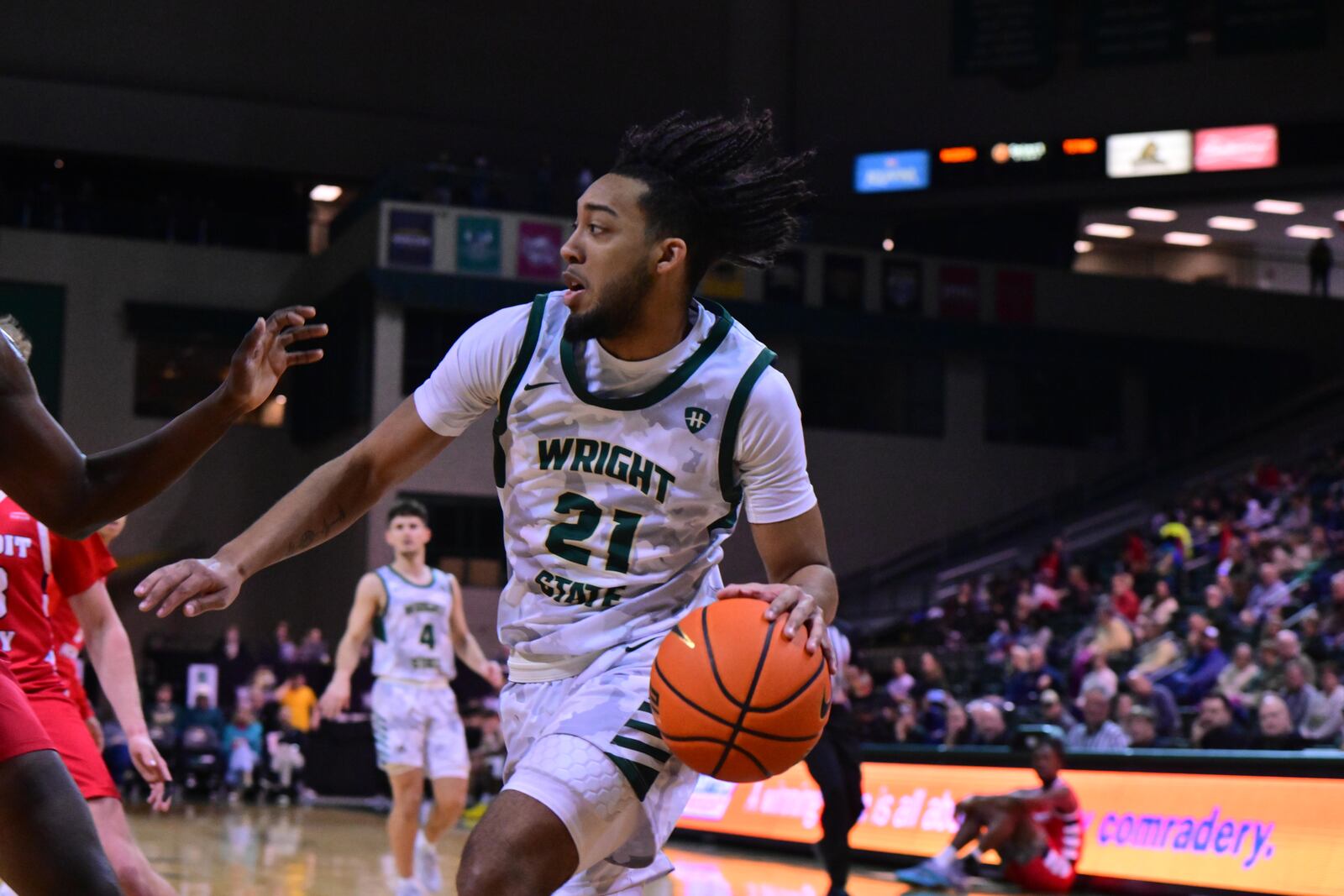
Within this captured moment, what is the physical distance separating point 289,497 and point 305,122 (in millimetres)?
24758

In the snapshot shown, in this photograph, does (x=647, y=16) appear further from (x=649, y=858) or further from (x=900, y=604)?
(x=649, y=858)

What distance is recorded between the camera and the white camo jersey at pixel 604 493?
400cm

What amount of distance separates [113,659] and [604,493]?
2527 mm

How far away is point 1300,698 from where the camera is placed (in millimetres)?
12617

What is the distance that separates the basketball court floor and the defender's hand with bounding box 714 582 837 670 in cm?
551

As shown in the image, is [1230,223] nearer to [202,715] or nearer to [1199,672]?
[1199,672]

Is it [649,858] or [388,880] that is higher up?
[649,858]

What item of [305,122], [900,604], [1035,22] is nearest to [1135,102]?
[1035,22]

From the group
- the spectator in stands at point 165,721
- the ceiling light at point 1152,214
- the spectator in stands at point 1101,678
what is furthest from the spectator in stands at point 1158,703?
the ceiling light at point 1152,214

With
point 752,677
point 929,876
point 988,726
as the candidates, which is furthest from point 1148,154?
point 752,677

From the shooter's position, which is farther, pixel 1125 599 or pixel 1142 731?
pixel 1125 599

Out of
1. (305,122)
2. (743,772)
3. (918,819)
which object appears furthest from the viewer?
(305,122)

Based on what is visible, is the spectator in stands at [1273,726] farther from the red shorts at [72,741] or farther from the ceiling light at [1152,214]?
the ceiling light at [1152,214]

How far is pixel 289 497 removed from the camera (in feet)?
13.0
